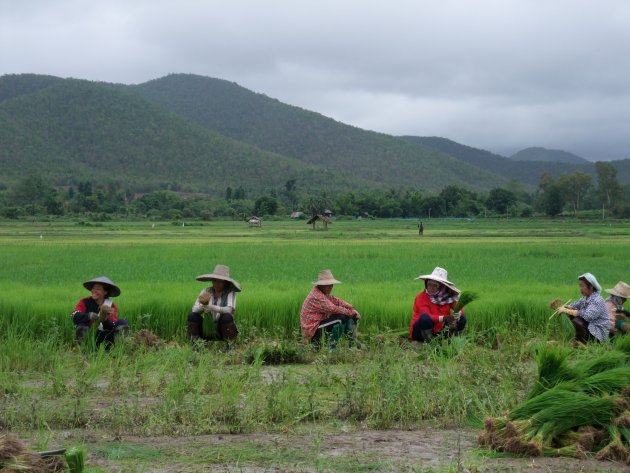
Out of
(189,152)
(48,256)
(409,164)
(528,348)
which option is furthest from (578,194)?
(528,348)

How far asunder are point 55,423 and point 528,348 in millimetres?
4671

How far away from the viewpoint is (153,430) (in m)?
5.07

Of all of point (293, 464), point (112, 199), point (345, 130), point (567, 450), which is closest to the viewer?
point (293, 464)

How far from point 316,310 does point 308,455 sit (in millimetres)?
3701

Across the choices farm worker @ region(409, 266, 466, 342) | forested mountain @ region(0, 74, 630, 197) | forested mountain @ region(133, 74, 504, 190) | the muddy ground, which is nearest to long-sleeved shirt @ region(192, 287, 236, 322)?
farm worker @ region(409, 266, 466, 342)

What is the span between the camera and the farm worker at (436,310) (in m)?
8.00

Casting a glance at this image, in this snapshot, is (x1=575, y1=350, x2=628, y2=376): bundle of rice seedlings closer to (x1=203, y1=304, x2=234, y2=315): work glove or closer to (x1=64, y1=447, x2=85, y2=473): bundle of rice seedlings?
(x1=64, y1=447, x2=85, y2=473): bundle of rice seedlings

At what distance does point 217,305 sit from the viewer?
27.6 ft

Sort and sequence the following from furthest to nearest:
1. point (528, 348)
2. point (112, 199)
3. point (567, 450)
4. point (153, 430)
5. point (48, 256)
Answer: point (112, 199) → point (48, 256) → point (528, 348) → point (153, 430) → point (567, 450)

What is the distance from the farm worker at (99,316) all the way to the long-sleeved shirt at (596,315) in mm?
5323

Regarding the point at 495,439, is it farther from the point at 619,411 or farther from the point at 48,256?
the point at 48,256

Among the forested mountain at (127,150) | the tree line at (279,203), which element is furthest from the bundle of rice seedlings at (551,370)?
the forested mountain at (127,150)

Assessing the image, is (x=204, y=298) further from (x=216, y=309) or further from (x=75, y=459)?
(x=75, y=459)

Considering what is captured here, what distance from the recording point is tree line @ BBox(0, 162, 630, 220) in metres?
75.4
